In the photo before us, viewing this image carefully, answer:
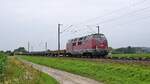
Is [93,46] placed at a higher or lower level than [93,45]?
lower

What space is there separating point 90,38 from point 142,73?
3666cm

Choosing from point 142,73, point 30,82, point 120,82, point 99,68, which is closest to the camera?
point 30,82

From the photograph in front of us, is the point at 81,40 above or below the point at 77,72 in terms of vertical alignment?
above

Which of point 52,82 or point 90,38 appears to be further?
point 90,38

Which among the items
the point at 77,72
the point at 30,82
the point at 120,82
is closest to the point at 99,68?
the point at 77,72

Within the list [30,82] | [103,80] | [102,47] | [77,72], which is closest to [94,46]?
[102,47]

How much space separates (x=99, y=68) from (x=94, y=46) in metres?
25.3

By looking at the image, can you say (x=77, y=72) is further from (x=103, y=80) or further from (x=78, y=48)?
(x=78, y=48)

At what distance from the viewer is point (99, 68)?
40.2m

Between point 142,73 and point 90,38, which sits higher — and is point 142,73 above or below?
below

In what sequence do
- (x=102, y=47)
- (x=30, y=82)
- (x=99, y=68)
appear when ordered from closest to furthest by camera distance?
(x=30, y=82) → (x=99, y=68) → (x=102, y=47)

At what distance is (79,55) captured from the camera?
75562 millimetres

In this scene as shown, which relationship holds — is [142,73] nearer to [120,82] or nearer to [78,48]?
[120,82]

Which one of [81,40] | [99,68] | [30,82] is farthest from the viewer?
[81,40]
